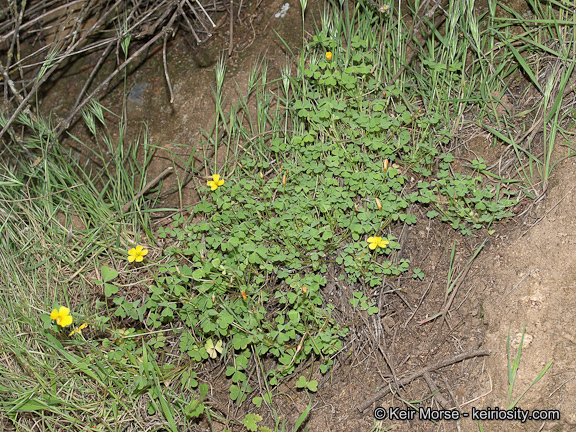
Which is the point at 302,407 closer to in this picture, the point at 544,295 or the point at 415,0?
the point at 544,295

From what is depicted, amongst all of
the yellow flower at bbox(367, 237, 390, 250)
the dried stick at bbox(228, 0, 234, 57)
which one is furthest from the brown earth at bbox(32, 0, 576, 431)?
the dried stick at bbox(228, 0, 234, 57)

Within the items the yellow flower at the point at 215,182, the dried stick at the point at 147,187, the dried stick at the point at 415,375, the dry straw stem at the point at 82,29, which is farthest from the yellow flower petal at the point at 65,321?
the dried stick at the point at 415,375

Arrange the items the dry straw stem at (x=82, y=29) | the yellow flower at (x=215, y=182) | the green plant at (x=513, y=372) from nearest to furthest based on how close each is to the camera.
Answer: the green plant at (x=513, y=372)
the yellow flower at (x=215, y=182)
the dry straw stem at (x=82, y=29)

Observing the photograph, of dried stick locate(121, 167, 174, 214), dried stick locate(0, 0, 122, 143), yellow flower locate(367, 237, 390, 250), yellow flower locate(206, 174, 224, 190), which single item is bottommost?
yellow flower locate(367, 237, 390, 250)

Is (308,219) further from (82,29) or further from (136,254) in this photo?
(82,29)

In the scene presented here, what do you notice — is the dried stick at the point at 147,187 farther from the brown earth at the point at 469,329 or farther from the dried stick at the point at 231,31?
the brown earth at the point at 469,329

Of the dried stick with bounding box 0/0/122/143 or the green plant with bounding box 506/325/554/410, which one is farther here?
the dried stick with bounding box 0/0/122/143

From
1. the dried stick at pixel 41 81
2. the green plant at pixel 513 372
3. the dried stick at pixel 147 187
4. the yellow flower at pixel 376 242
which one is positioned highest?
the dried stick at pixel 41 81

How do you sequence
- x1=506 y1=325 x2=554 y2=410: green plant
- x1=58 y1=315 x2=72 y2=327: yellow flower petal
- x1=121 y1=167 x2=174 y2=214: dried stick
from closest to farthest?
x1=506 y1=325 x2=554 y2=410: green plant < x1=58 y1=315 x2=72 y2=327: yellow flower petal < x1=121 y1=167 x2=174 y2=214: dried stick

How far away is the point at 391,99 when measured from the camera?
2.96 metres

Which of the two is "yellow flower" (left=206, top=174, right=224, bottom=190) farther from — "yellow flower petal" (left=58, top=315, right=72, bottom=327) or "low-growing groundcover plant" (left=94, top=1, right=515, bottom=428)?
"yellow flower petal" (left=58, top=315, right=72, bottom=327)

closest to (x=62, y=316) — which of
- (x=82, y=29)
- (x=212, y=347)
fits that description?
(x=212, y=347)

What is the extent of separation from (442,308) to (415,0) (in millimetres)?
1906

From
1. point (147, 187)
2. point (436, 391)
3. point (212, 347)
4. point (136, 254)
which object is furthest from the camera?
point (147, 187)
